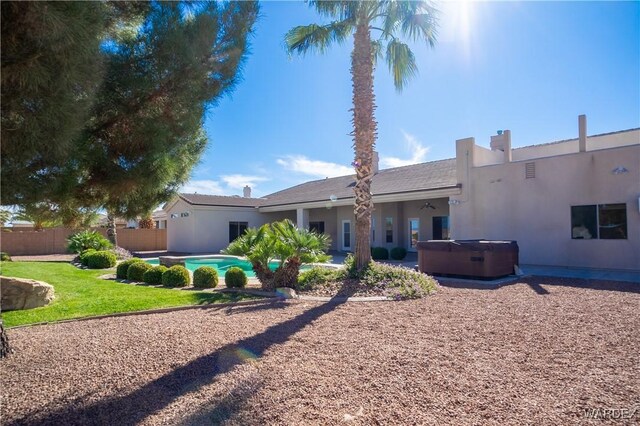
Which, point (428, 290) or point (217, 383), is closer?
point (217, 383)

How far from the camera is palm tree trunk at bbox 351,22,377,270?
11.3 m

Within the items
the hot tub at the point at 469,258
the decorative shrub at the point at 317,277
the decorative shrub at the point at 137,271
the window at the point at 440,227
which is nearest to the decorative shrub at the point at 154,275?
the decorative shrub at the point at 137,271

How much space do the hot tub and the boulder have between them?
11.0 meters

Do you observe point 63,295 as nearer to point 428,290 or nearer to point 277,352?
point 277,352

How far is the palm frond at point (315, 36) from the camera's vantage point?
38.7 ft

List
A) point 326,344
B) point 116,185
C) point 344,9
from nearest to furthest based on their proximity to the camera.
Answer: point 116,185 < point 326,344 < point 344,9

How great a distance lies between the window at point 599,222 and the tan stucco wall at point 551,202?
18 cm

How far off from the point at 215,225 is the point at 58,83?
2623 centimetres

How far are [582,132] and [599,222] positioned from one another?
11.6ft

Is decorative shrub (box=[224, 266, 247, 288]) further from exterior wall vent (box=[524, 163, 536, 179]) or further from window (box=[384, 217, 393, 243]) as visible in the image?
window (box=[384, 217, 393, 243])

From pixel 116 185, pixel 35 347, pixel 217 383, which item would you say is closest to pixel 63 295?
pixel 35 347

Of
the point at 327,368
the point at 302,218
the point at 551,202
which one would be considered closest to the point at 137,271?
the point at 327,368

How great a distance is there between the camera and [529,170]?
1577 cm

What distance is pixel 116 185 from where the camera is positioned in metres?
4.52
